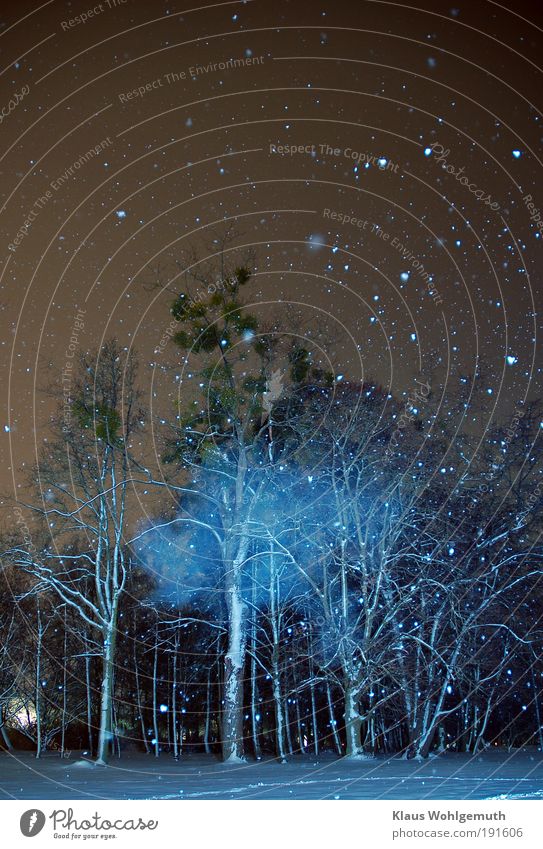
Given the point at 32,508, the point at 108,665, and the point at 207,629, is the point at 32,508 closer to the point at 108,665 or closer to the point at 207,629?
the point at 108,665

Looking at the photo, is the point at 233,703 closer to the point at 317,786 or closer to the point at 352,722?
the point at 352,722
